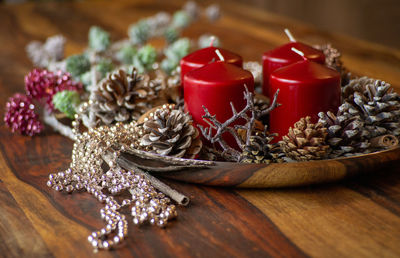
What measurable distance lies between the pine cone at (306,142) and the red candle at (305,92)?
0.21 feet

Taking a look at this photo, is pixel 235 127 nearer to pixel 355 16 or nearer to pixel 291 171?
pixel 291 171

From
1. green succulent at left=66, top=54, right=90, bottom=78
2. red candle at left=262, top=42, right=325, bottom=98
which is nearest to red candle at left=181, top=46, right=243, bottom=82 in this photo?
red candle at left=262, top=42, right=325, bottom=98

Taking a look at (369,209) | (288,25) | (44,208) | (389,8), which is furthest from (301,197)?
(389,8)

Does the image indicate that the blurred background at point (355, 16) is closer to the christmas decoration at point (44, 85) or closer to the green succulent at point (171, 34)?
the green succulent at point (171, 34)

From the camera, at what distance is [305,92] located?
0.72m

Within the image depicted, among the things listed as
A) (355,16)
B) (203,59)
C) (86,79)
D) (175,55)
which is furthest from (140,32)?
(355,16)

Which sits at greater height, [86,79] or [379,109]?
[379,109]

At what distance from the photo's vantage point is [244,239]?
574 millimetres

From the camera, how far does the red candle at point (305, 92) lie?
72cm

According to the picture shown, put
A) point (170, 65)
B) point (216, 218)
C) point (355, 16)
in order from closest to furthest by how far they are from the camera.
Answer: point (216, 218) < point (170, 65) < point (355, 16)

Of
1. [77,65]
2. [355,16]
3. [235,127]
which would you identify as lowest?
[355,16]

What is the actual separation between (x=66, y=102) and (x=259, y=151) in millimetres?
427

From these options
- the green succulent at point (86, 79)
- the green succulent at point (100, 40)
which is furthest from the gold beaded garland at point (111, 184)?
the green succulent at point (100, 40)

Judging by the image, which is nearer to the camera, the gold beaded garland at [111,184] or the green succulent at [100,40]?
the gold beaded garland at [111,184]
